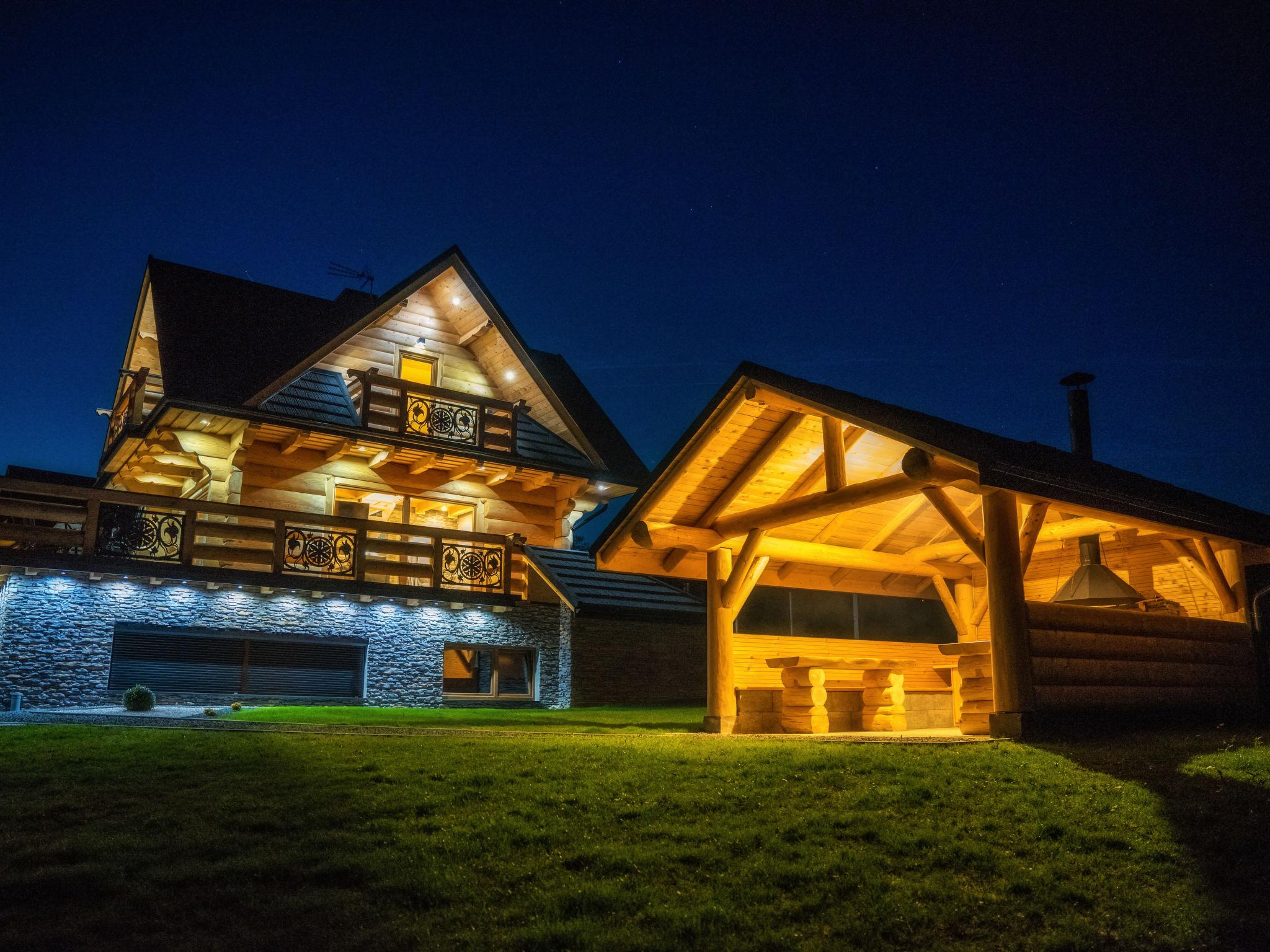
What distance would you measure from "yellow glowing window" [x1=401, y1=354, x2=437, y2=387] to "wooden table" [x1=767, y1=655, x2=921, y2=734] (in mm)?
12218

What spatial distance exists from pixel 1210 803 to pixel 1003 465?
11.5ft

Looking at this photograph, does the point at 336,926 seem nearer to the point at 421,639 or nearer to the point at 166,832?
the point at 166,832

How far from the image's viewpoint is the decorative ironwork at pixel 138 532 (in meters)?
15.8

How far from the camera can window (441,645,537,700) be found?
1944 cm

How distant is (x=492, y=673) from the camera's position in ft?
63.8

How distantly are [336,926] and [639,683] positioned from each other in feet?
47.5

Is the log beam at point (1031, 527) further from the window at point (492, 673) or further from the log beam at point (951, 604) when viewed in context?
the window at point (492, 673)

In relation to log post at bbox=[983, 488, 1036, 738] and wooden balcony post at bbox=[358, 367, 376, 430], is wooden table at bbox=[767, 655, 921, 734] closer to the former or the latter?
log post at bbox=[983, 488, 1036, 738]

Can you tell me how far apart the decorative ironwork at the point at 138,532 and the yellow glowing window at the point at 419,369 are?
635cm

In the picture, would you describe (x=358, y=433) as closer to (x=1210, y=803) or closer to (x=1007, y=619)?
(x=1007, y=619)

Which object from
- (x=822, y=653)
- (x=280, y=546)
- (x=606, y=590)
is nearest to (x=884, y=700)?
(x=822, y=653)

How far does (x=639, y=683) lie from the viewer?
1895 cm

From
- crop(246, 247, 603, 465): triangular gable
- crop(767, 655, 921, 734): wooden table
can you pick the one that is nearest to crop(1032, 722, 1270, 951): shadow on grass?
crop(767, 655, 921, 734): wooden table

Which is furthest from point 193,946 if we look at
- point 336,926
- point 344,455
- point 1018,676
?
point 344,455
